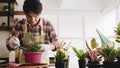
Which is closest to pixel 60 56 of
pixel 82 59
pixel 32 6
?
pixel 82 59

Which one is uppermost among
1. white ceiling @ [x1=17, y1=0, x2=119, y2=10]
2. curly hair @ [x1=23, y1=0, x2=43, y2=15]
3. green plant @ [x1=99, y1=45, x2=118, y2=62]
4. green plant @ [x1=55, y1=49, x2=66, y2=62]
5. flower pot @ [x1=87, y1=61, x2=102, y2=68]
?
white ceiling @ [x1=17, y1=0, x2=119, y2=10]

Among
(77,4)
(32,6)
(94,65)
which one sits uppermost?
(77,4)

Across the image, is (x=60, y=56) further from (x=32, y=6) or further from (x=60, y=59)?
(x=32, y=6)

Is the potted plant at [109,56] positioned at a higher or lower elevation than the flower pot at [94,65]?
higher

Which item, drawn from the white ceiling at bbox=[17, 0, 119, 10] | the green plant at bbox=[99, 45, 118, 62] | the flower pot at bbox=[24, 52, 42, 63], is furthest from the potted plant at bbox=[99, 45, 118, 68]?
the white ceiling at bbox=[17, 0, 119, 10]

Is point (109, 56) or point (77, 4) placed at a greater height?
point (77, 4)

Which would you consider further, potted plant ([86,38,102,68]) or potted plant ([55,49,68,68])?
potted plant ([55,49,68,68])

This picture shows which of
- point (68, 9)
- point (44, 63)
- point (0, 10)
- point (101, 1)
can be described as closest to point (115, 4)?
point (101, 1)

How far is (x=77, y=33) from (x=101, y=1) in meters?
0.83

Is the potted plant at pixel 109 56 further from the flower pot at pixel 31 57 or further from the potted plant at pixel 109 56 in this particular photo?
the flower pot at pixel 31 57

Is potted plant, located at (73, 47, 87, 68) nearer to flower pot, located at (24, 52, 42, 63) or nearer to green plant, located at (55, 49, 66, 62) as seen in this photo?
green plant, located at (55, 49, 66, 62)

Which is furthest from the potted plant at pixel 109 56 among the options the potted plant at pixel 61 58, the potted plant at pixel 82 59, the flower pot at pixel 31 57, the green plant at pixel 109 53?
the flower pot at pixel 31 57

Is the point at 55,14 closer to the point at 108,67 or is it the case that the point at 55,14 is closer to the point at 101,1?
the point at 101,1

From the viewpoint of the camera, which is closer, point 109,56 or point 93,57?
point 109,56
